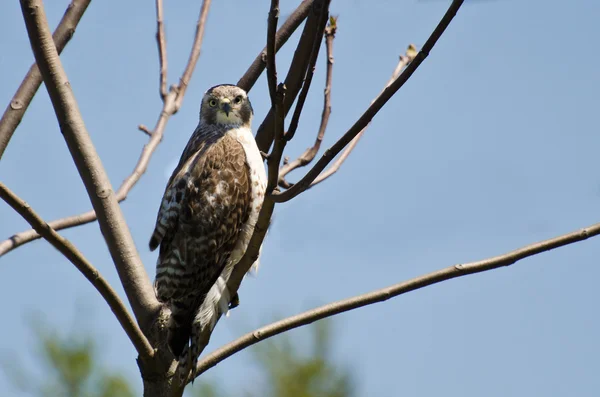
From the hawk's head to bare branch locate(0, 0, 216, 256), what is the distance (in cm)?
64

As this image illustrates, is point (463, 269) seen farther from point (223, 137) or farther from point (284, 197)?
point (223, 137)

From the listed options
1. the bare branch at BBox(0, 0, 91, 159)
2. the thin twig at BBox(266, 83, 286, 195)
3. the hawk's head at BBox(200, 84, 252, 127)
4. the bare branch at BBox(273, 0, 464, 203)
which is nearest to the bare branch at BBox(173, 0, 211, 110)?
the hawk's head at BBox(200, 84, 252, 127)

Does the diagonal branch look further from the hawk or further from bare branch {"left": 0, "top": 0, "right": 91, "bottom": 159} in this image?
bare branch {"left": 0, "top": 0, "right": 91, "bottom": 159}

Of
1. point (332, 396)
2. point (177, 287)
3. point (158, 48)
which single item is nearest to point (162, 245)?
point (177, 287)

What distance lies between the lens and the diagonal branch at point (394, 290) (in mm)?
3250

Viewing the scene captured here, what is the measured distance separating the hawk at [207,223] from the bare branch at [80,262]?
2.79 ft

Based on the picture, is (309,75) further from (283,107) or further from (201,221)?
(201,221)

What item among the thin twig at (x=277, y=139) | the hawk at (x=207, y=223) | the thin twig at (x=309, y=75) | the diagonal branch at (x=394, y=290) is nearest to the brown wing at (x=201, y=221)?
the hawk at (x=207, y=223)

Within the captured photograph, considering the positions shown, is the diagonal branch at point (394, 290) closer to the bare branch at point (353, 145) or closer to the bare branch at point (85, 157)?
the bare branch at point (85, 157)

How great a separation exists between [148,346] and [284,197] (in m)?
1.12

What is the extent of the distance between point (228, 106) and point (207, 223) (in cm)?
119

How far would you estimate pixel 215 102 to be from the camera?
5902 millimetres

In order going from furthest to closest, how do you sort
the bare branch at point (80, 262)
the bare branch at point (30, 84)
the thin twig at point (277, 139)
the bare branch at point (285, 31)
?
the bare branch at point (285, 31), the bare branch at point (30, 84), the bare branch at point (80, 262), the thin twig at point (277, 139)

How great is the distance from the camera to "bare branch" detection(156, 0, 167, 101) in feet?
16.7
